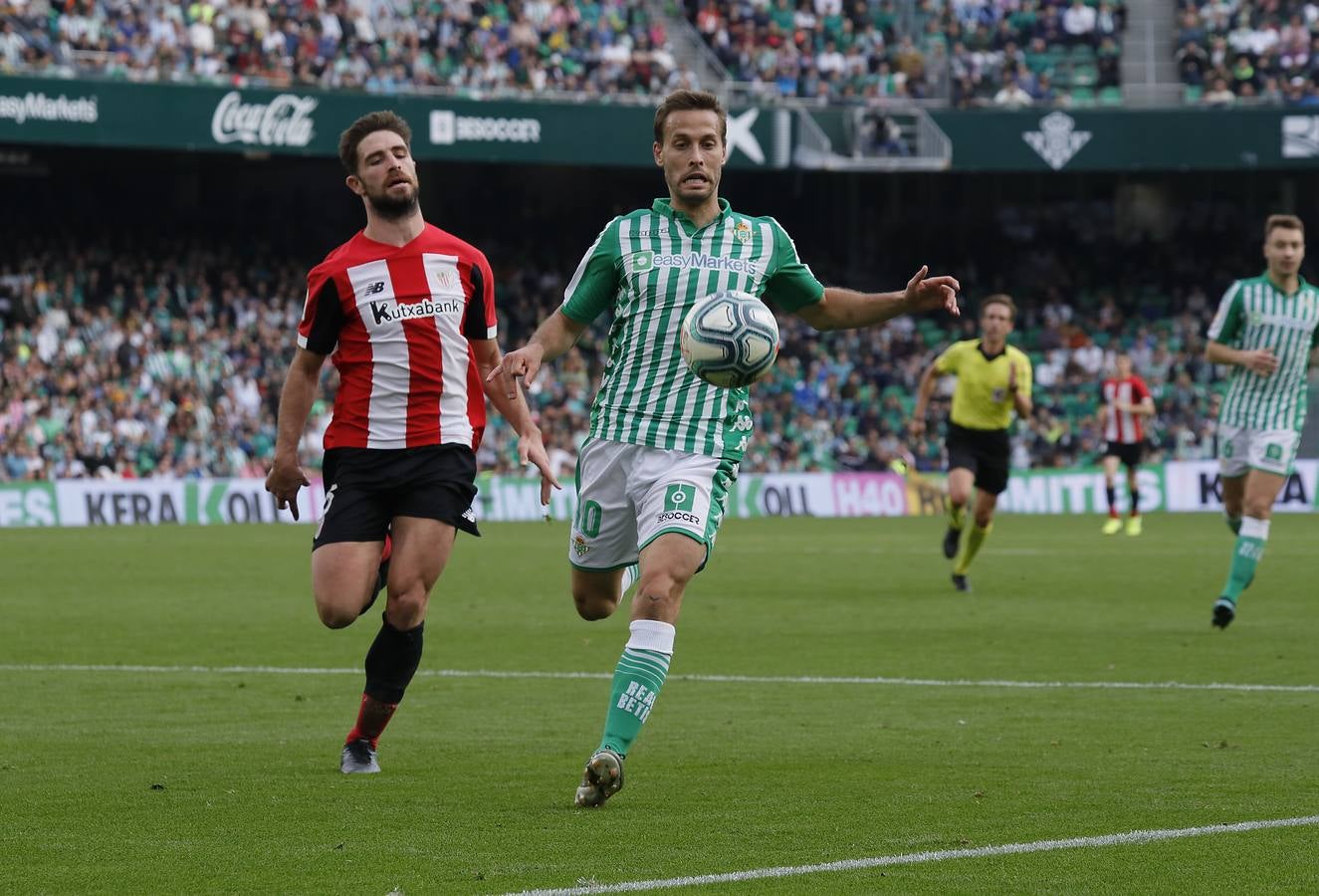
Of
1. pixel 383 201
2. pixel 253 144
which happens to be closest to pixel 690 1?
pixel 253 144

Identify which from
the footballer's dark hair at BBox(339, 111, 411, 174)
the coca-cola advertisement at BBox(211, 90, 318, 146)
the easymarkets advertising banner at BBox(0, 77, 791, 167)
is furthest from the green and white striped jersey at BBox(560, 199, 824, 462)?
the coca-cola advertisement at BBox(211, 90, 318, 146)

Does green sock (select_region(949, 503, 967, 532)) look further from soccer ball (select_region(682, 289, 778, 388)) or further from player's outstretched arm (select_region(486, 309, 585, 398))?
soccer ball (select_region(682, 289, 778, 388))

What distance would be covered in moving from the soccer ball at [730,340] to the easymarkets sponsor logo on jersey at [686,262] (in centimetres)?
27

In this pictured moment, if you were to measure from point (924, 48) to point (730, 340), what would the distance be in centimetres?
3544

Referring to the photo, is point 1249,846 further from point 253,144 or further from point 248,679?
point 253,144

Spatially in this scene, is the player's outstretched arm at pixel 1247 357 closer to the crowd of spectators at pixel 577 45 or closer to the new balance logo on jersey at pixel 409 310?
the new balance logo on jersey at pixel 409 310

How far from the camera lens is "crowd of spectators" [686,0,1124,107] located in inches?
1598

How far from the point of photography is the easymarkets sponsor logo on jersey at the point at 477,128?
122 ft

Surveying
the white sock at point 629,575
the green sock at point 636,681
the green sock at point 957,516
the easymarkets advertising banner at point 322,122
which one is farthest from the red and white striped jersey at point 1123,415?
the green sock at point 636,681

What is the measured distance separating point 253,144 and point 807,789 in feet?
97.5

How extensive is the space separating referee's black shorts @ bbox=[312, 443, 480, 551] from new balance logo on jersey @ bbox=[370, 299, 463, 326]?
48 centimetres

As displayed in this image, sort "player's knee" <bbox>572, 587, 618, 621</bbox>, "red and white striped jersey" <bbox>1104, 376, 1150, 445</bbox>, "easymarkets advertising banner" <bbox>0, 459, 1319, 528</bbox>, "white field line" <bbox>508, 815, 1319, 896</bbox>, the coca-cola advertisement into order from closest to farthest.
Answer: "white field line" <bbox>508, 815, 1319, 896</bbox>
"player's knee" <bbox>572, 587, 618, 621</bbox>
"red and white striped jersey" <bbox>1104, 376, 1150, 445</bbox>
"easymarkets advertising banner" <bbox>0, 459, 1319, 528</bbox>
the coca-cola advertisement

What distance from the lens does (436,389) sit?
775 cm

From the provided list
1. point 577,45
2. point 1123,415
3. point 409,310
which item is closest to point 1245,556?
point 409,310
